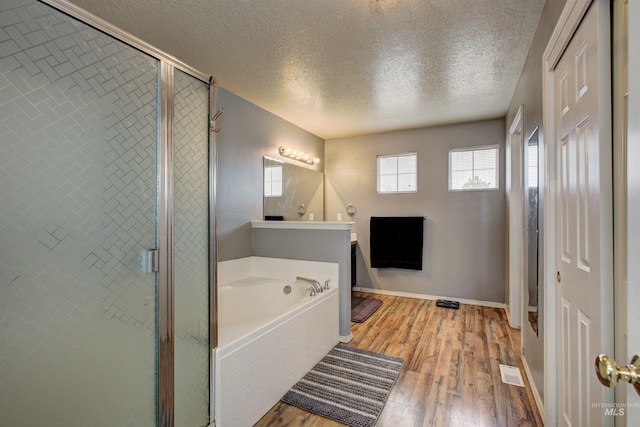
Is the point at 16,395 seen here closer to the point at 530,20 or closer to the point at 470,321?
the point at 530,20

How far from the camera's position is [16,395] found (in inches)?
37.1

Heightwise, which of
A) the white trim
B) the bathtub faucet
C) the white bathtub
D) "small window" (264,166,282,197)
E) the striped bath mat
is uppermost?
"small window" (264,166,282,197)

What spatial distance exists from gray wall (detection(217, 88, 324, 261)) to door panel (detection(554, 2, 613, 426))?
2.54 metres

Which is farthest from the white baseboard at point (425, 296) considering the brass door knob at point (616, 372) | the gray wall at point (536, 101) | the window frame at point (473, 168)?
the brass door knob at point (616, 372)

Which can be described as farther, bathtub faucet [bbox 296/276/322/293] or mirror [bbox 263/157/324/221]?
mirror [bbox 263/157/324/221]

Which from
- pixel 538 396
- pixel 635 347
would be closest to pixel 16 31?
pixel 635 347

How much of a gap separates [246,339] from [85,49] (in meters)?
1.51

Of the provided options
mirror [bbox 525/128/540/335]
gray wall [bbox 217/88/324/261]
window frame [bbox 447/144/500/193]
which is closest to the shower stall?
gray wall [bbox 217/88/324/261]

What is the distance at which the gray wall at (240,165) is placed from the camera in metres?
2.92

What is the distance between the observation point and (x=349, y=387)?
6.70ft

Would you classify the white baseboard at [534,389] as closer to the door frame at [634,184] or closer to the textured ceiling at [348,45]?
the door frame at [634,184]

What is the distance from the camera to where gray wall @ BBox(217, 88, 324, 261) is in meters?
2.92

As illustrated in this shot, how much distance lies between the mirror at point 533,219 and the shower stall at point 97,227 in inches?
77.3

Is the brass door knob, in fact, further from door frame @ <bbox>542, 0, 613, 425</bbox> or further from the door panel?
door frame @ <bbox>542, 0, 613, 425</bbox>
